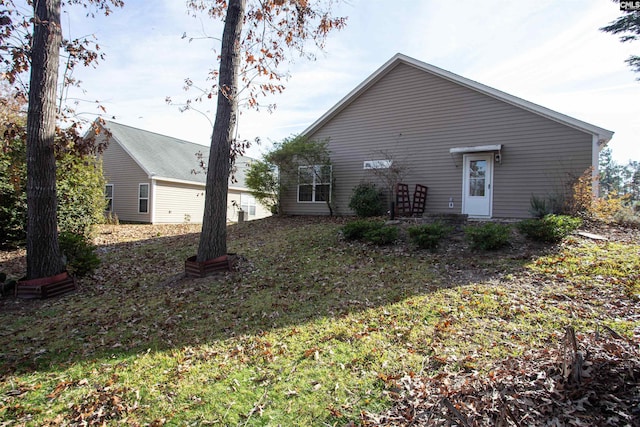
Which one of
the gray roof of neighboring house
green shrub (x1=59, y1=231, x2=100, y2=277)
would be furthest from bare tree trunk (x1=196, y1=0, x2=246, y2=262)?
the gray roof of neighboring house

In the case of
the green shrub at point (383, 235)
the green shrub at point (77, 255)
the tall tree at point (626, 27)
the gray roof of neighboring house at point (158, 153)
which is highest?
the tall tree at point (626, 27)

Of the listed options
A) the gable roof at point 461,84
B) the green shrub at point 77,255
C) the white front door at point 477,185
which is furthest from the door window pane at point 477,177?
the green shrub at point 77,255

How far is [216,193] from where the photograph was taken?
21.5ft

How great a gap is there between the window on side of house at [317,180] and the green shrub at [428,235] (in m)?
6.36

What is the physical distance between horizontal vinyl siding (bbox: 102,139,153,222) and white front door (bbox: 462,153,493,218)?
598 inches

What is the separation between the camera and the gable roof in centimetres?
957

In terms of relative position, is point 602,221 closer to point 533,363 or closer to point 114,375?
point 533,363

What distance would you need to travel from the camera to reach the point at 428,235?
24.8 ft

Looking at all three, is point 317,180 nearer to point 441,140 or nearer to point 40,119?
point 441,140

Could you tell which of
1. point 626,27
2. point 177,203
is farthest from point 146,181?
point 626,27

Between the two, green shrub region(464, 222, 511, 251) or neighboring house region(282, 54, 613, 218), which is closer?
green shrub region(464, 222, 511, 251)

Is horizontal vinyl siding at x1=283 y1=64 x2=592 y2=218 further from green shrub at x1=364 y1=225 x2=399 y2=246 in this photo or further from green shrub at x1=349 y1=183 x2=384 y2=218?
green shrub at x1=364 y1=225 x2=399 y2=246

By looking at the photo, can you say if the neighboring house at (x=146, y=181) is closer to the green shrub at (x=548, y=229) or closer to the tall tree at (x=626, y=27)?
the green shrub at (x=548, y=229)

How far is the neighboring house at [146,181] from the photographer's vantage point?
1758cm
